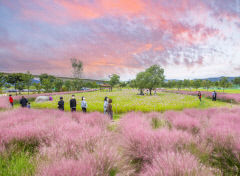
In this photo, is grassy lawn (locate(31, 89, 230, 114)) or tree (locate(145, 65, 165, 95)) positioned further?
tree (locate(145, 65, 165, 95))

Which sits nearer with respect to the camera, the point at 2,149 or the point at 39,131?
the point at 2,149

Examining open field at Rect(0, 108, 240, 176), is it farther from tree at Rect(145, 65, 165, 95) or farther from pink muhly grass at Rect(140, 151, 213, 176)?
tree at Rect(145, 65, 165, 95)

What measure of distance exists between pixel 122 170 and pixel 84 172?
36.6 inches

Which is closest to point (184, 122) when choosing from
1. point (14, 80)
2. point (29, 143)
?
point (29, 143)

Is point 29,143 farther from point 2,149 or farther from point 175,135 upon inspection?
point 175,135

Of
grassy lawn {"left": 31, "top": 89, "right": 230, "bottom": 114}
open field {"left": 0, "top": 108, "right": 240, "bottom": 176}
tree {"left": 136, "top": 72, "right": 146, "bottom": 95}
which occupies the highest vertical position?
tree {"left": 136, "top": 72, "right": 146, "bottom": 95}

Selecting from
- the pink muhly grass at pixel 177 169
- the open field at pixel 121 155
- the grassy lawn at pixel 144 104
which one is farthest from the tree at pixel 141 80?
the pink muhly grass at pixel 177 169

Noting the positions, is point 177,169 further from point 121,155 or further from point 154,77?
point 154,77

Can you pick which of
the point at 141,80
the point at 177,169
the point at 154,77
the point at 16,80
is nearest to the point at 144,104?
the point at 177,169

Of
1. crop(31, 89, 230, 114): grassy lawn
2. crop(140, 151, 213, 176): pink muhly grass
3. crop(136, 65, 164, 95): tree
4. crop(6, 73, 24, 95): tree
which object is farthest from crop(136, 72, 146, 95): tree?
crop(6, 73, 24, 95): tree

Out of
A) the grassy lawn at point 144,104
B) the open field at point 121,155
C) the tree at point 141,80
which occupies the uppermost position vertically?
the tree at point 141,80

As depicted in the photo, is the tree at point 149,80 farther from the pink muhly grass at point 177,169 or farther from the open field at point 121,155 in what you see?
the pink muhly grass at point 177,169

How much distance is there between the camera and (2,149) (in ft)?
9.22

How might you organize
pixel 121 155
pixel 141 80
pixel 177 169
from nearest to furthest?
pixel 177 169, pixel 121 155, pixel 141 80
